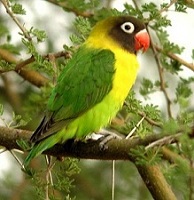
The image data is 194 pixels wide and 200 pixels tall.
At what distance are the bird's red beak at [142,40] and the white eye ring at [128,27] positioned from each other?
3 centimetres

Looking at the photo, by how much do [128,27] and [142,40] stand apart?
0.07 metres

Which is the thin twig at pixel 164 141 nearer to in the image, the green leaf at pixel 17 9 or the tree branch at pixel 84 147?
the tree branch at pixel 84 147

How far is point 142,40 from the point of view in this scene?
2305 mm

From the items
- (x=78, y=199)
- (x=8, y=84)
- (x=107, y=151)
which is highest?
(x=107, y=151)

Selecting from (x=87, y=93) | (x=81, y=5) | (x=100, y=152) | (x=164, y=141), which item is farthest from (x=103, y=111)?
(x=164, y=141)

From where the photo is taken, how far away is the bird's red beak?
2285 mm

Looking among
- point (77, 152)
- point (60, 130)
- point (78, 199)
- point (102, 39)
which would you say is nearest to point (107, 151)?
point (77, 152)

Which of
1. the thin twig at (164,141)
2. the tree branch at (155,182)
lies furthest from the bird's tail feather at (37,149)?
the thin twig at (164,141)

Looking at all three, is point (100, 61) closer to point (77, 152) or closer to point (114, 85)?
point (114, 85)

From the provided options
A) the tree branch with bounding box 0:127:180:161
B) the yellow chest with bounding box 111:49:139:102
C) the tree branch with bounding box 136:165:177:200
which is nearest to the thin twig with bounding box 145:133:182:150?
the tree branch with bounding box 0:127:180:161

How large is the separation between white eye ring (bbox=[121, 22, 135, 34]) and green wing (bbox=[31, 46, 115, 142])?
19 centimetres

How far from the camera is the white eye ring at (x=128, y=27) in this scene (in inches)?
90.6

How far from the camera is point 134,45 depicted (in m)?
2.34

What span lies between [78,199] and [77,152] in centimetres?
100
